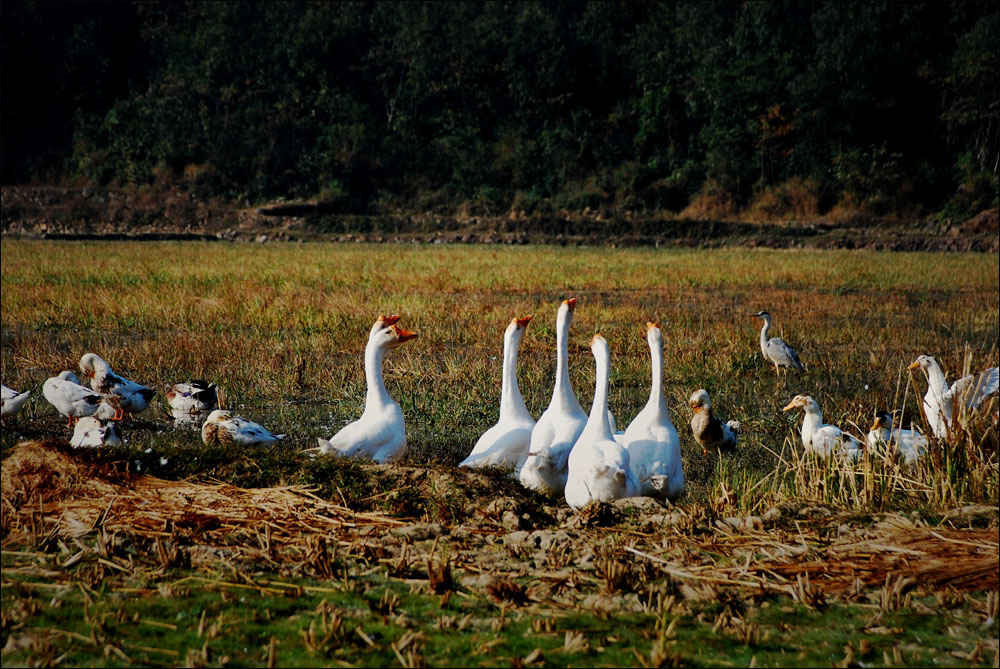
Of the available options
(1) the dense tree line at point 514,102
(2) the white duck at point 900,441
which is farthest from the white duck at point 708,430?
(1) the dense tree line at point 514,102

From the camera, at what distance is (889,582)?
3895 mm

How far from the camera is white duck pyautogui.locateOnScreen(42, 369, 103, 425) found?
721cm

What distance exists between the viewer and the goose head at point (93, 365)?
7.73 m

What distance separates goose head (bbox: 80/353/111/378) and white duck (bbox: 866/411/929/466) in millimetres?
6325

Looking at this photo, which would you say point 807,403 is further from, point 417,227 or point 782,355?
point 417,227

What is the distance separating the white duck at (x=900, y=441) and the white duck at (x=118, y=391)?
6.03 m

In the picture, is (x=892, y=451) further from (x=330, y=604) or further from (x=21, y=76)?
(x=21, y=76)

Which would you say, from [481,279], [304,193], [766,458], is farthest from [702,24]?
[766,458]

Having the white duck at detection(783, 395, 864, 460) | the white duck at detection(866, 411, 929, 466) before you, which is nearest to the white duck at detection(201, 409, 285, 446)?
the white duck at detection(783, 395, 864, 460)

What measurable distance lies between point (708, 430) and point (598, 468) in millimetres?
2221

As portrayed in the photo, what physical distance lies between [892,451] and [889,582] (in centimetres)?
198

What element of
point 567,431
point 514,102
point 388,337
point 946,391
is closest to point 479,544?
point 567,431

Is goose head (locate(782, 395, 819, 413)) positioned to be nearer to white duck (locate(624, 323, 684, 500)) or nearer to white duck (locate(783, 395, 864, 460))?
white duck (locate(783, 395, 864, 460))

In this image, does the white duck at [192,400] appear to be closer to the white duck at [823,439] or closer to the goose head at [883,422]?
the white duck at [823,439]
